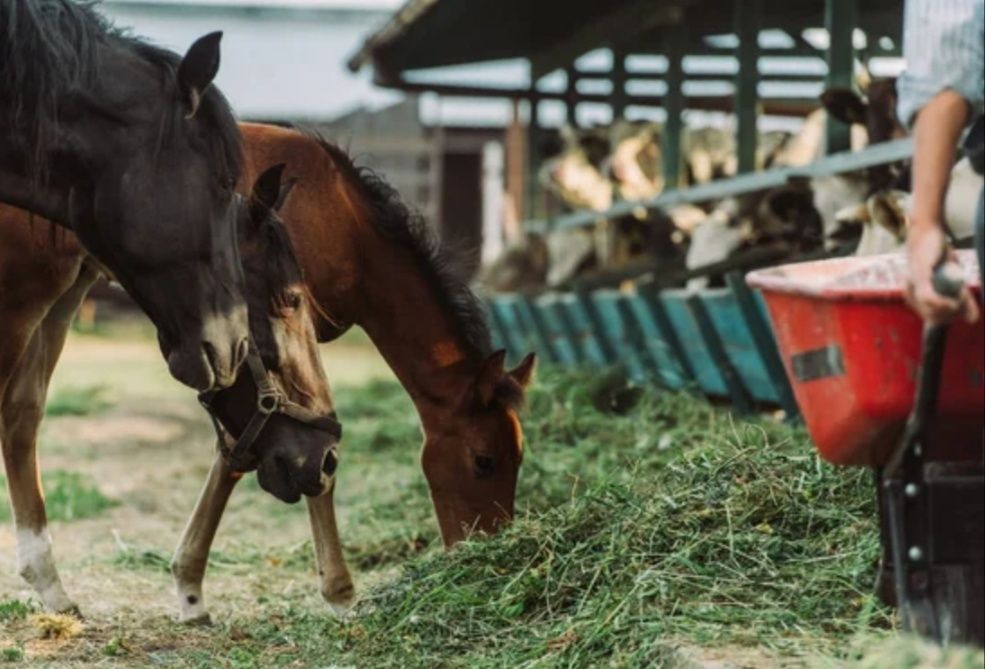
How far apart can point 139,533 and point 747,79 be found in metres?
4.37

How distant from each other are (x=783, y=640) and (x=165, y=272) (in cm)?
189

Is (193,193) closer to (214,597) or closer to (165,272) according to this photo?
(165,272)

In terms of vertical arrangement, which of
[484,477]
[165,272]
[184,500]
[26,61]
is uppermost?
[26,61]

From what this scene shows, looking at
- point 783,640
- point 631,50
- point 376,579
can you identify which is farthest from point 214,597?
point 631,50

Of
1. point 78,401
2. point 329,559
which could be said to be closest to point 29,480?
point 329,559

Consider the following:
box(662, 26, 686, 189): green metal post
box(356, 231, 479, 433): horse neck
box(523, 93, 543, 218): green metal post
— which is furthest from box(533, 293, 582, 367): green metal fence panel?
box(356, 231, 479, 433): horse neck

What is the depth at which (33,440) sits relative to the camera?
6043 millimetres

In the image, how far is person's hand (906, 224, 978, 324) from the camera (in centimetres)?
306

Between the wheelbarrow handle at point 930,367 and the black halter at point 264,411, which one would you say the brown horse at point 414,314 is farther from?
the wheelbarrow handle at point 930,367

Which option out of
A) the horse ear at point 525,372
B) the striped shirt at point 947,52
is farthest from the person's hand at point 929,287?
the horse ear at point 525,372

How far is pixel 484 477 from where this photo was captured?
20.5ft

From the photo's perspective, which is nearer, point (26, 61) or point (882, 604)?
point (882, 604)

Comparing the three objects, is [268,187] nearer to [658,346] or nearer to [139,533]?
[139,533]

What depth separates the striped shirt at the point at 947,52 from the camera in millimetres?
3180
